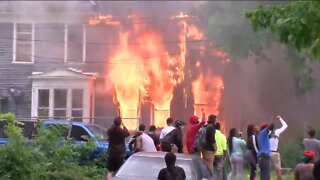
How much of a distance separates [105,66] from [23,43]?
3.25 meters

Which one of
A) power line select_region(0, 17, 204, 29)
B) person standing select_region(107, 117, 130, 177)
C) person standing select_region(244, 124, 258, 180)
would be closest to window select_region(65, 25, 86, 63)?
power line select_region(0, 17, 204, 29)

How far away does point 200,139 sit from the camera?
14055 mm

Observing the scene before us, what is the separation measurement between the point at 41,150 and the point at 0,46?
573 inches

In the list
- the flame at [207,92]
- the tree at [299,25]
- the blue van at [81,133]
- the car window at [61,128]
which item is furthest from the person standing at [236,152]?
the flame at [207,92]

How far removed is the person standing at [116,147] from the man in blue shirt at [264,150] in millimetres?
2847

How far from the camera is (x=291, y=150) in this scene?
22906mm

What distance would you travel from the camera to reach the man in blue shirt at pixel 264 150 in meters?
14.4

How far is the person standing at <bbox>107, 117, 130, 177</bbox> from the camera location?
1330cm

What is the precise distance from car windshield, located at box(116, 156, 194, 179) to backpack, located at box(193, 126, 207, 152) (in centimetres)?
283

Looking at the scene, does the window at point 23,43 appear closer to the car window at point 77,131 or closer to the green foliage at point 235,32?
the green foliage at point 235,32

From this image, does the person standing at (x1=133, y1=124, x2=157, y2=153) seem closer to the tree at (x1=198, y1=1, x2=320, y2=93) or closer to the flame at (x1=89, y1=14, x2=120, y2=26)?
the tree at (x1=198, y1=1, x2=320, y2=93)

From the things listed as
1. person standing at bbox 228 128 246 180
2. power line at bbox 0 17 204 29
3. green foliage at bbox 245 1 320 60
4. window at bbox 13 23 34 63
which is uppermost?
power line at bbox 0 17 204 29

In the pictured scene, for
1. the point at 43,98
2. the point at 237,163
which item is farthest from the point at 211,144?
the point at 43,98

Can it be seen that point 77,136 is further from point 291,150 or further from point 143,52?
point 143,52
